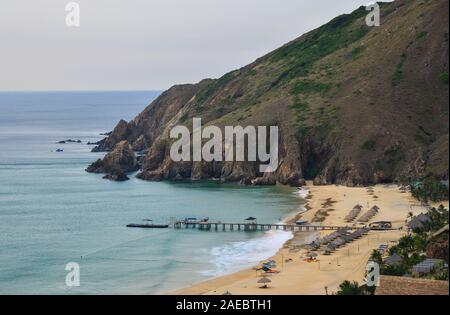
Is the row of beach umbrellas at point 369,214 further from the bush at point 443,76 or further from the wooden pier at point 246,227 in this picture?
the bush at point 443,76

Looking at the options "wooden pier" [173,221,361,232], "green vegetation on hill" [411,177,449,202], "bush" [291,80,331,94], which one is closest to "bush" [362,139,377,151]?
"green vegetation on hill" [411,177,449,202]

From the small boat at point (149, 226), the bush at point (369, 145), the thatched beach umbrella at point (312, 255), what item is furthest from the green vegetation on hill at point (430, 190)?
the small boat at point (149, 226)

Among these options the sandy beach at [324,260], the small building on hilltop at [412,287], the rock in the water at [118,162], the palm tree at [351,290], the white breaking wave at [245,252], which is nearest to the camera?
the small building on hilltop at [412,287]

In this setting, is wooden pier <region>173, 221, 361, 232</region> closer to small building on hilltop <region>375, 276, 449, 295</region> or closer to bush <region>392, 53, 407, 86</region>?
small building on hilltop <region>375, 276, 449, 295</region>

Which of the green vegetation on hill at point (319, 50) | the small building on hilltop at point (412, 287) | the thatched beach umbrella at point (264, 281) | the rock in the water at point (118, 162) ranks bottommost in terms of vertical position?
the thatched beach umbrella at point (264, 281)
